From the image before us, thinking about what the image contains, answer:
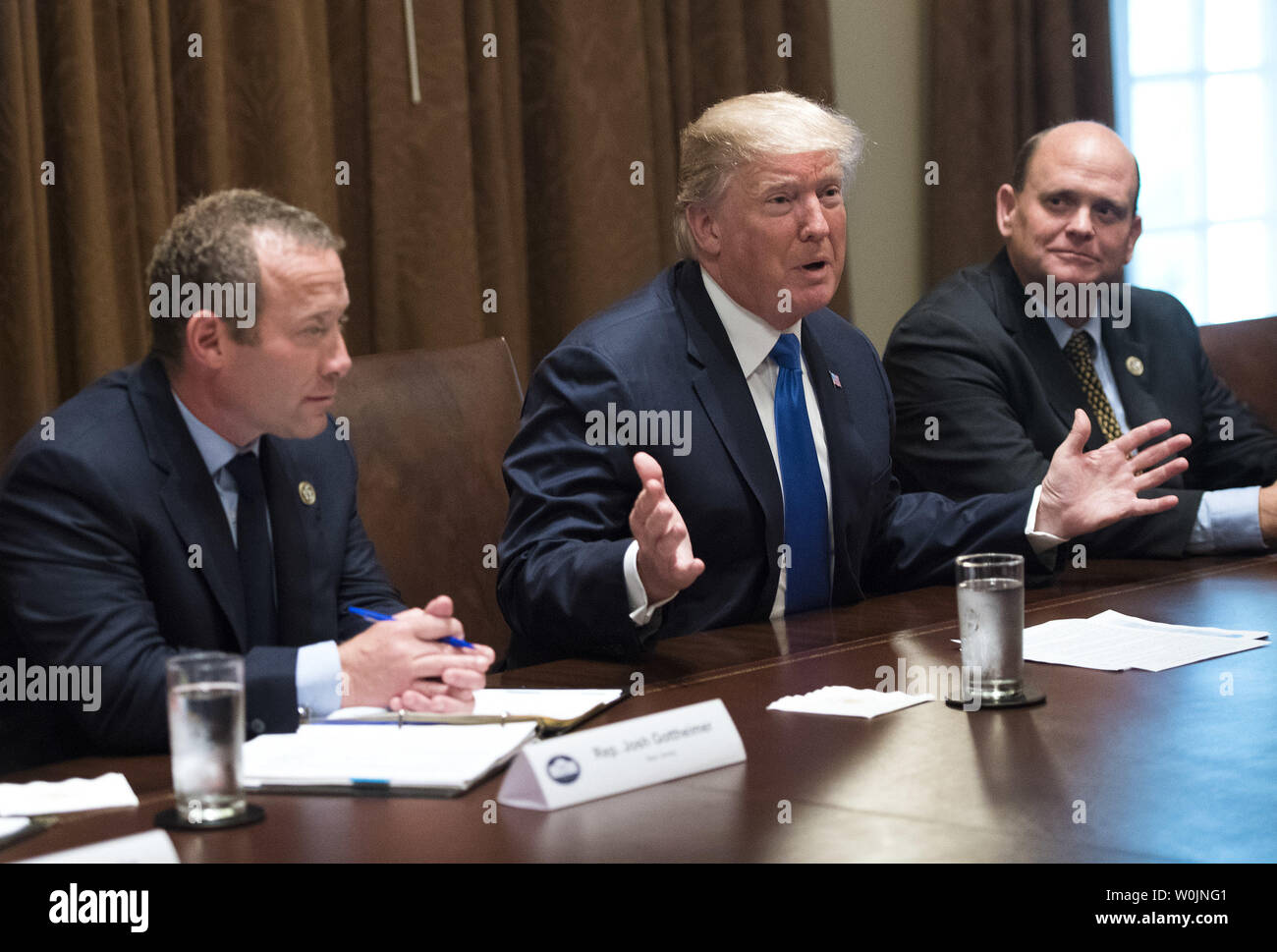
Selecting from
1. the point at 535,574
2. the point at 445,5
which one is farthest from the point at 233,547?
the point at 445,5

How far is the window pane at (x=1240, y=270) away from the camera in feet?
16.0

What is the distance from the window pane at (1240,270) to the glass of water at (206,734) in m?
4.17

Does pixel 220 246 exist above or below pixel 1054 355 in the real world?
above

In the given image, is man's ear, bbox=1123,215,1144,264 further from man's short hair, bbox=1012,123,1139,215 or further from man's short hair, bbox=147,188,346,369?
man's short hair, bbox=147,188,346,369

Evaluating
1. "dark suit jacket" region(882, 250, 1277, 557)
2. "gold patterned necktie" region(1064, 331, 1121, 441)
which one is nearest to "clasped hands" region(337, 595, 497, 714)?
"dark suit jacket" region(882, 250, 1277, 557)

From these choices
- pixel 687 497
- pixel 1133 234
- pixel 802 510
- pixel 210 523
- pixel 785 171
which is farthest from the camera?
pixel 1133 234

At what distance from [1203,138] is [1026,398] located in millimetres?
2227

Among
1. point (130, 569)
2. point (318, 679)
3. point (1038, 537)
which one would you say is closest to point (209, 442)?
point (130, 569)

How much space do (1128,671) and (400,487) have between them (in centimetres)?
136

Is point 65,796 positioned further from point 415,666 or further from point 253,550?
point 253,550

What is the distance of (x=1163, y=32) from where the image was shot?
481cm

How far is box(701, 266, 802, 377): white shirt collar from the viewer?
255 cm

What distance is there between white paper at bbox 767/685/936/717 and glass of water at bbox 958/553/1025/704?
7 centimetres
